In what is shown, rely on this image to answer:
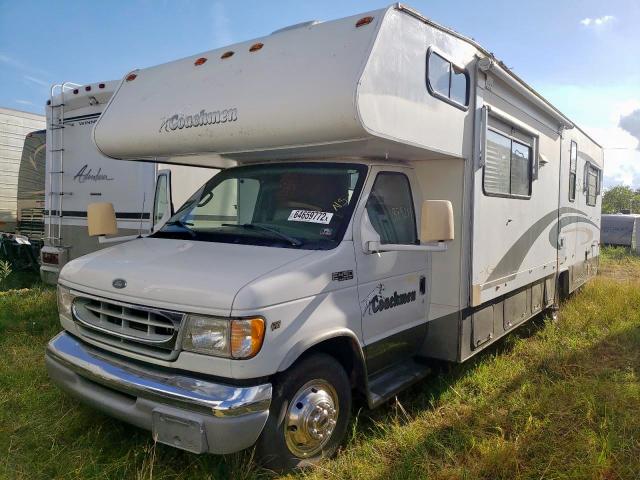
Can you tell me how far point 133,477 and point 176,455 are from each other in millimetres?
299

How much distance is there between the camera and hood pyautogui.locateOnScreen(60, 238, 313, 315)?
2789 mm

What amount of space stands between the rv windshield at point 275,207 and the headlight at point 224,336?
0.76 meters

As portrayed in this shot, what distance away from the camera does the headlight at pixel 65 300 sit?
3.52 metres

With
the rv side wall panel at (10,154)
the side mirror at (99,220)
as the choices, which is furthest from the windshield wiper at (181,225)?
the rv side wall panel at (10,154)

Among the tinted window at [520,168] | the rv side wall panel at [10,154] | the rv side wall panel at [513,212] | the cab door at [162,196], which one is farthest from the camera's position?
the rv side wall panel at [10,154]

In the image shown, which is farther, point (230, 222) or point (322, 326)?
point (230, 222)

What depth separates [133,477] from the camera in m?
3.07

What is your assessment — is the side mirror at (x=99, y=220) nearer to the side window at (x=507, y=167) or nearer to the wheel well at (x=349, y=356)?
the wheel well at (x=349, y=356)

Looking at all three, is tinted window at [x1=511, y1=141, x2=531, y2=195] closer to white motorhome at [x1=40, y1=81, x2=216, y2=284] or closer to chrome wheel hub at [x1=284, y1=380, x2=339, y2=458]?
chrome wheel hub at [x1=284, y1=380, x2=339, y2=458]

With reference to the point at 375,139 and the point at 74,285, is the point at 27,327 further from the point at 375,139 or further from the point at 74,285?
the point at 375,139

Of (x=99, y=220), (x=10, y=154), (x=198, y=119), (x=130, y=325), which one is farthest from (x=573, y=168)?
(x=10, y=154)

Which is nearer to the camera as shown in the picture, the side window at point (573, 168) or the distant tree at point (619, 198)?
the side window at point (573, 168)

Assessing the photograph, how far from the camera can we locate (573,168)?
7.54 metres

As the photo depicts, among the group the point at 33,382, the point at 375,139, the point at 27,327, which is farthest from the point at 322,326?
the point at 27,327
